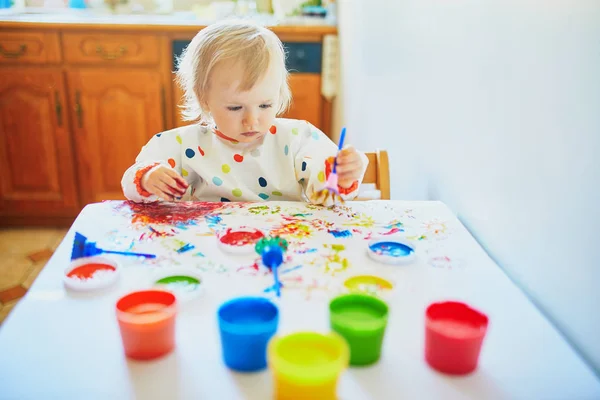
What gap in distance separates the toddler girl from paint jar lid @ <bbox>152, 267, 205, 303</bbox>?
0.97 ft

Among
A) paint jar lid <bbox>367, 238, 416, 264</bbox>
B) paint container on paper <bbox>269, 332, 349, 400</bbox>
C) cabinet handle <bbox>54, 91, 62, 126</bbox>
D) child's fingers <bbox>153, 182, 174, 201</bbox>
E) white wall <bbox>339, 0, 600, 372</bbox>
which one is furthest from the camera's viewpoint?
cabinet handle <bbox>54, 91, 62, 126</bbox>

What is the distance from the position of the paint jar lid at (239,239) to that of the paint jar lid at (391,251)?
19 cm

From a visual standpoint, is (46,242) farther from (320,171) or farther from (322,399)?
(322,399)

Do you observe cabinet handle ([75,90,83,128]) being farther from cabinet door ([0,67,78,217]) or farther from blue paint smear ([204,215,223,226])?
blue paint smear ([204,215,223,226])

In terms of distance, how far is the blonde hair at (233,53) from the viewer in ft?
3.45

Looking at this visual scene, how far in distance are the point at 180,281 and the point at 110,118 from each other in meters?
1.81

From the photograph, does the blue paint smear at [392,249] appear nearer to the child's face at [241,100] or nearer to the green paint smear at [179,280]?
the green paint smear at [179,280]

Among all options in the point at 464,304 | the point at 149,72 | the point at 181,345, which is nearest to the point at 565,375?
the point at 464,304

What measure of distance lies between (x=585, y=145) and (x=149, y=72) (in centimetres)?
199

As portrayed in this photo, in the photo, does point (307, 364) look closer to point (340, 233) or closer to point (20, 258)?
point (340, 233)

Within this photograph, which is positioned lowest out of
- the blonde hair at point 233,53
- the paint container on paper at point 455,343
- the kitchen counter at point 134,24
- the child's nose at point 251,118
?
the paint container on paper at point 455,343

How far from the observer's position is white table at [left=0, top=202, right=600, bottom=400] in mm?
511

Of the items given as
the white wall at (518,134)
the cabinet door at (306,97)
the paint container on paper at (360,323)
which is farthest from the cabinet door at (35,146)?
the paint container on paper at (360,323)

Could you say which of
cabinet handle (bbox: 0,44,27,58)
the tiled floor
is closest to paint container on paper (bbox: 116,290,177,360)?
the tiled floor
